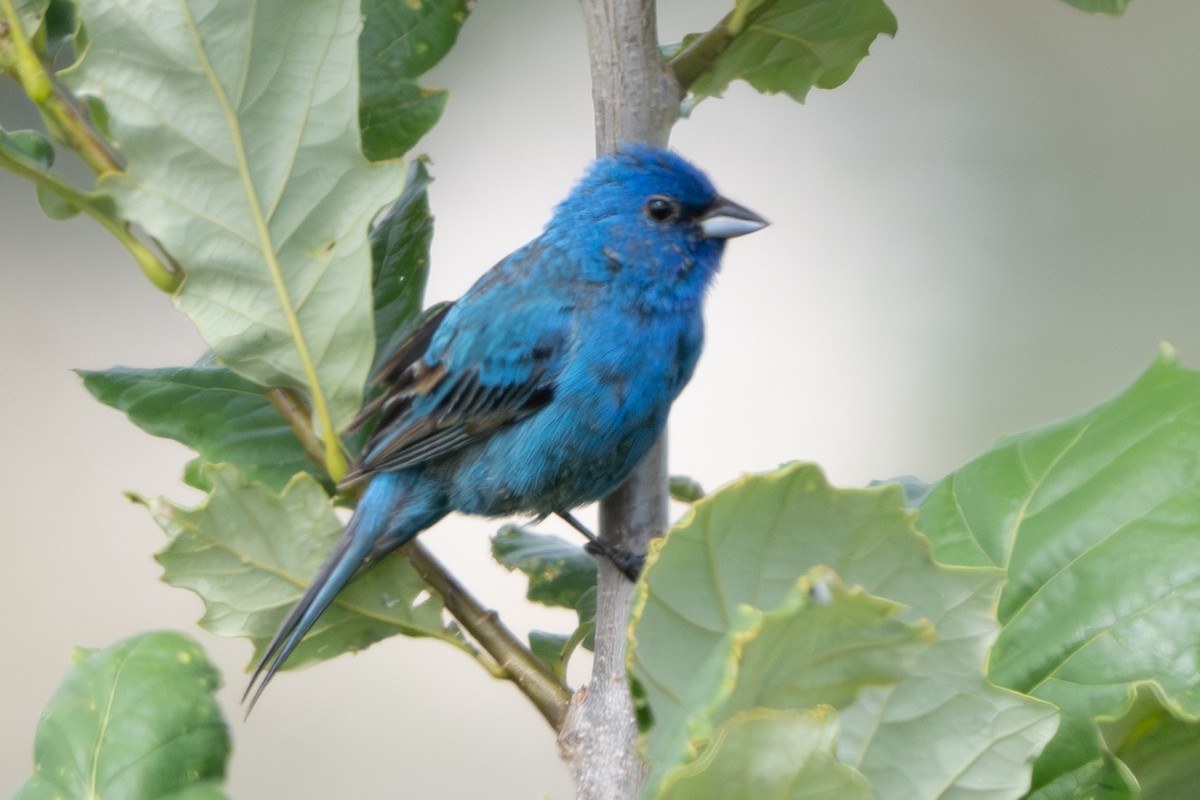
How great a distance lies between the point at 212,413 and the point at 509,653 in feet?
0.95

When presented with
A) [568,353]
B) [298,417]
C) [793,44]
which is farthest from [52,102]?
[568,353]

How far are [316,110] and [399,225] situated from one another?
188 millimetres

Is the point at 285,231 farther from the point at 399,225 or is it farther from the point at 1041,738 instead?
the point at 1041,738

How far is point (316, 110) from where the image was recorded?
0.76 m

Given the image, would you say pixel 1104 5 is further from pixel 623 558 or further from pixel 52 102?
pixel 52 102

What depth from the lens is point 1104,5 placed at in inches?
34.2

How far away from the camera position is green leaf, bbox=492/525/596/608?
97 cm

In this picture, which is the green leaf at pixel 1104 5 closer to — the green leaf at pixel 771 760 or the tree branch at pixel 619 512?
the tree branch at pixel 619 512

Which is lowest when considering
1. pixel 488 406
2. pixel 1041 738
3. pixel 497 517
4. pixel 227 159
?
pixel 497 517

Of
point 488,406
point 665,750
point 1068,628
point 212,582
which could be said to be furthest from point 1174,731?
point 488,406

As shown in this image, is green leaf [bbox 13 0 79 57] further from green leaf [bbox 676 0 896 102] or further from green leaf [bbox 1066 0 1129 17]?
green leaf [bbox 1066 0 1129 17]

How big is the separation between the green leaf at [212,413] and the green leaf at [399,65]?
0.68 ft

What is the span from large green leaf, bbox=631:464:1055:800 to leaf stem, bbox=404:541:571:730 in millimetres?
229

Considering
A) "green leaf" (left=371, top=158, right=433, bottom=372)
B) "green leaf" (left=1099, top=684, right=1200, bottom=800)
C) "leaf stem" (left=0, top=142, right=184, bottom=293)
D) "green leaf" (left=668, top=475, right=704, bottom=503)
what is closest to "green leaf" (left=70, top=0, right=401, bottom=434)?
"leaf stem" (left=0, top=142, right=184, bottom=293)
